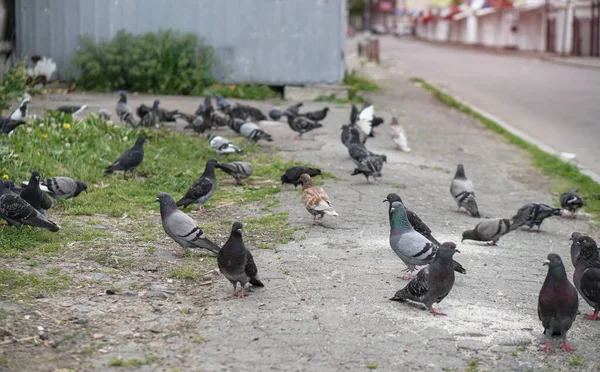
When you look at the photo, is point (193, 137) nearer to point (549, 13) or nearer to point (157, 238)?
point (157, 238)

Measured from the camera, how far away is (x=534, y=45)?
189ft

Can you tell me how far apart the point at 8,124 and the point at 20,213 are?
160 inches

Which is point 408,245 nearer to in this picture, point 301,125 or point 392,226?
point 392,226

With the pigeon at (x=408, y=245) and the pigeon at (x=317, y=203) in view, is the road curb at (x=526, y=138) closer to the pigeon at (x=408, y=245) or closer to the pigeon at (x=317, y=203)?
the pigeon at (x=317, y=203)

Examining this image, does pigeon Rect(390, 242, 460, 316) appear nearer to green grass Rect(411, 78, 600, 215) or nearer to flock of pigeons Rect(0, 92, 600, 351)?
flock of pigeons Rect(0, 92, 600, 351)

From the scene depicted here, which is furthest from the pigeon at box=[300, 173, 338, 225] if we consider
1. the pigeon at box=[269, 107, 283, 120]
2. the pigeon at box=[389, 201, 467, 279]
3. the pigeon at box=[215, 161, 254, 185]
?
the pigeon at box=[269, 107, 283, 120]

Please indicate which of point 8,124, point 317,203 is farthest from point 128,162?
point 317,203

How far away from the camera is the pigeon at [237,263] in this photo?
20.2ft

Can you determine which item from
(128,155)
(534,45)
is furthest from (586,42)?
(128,155)

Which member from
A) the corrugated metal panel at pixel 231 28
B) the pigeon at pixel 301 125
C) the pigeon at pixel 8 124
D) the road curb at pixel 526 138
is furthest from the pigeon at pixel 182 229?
the corrugated metal panel at pixel 231 28

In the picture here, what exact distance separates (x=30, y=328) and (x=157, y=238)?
262cm

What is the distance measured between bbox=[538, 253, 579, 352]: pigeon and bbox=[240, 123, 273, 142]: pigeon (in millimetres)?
7438

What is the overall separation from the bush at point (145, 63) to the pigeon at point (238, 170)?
26.8ft

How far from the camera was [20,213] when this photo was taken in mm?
7223
